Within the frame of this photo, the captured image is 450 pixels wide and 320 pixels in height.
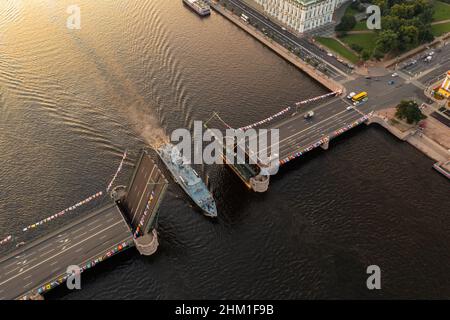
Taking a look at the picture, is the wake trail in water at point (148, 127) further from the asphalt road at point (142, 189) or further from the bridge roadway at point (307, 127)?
the bridge roadway at point (307, 127)

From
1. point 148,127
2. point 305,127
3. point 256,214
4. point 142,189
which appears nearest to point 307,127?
point 305,127

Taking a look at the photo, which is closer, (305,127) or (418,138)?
(418,138)

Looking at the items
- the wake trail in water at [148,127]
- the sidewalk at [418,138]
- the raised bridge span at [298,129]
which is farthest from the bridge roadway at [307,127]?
the wake trail in water at [148,127]

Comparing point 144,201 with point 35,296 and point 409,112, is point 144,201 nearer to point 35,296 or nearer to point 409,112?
point 35,296

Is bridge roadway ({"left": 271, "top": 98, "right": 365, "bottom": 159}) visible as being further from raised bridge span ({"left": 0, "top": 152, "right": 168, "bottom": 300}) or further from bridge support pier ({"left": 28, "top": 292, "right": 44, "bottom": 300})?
bridge support pier ({"left": 28, "top": 292, "right": 44, "bottom": 300})

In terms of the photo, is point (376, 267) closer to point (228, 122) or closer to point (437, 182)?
point (437, 182)

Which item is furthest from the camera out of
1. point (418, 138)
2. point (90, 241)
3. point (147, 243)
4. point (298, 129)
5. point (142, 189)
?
point (298, 129)

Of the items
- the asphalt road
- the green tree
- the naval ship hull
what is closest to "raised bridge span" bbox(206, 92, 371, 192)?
the green tree

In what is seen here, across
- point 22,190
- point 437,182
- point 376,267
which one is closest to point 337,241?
point 376,267
